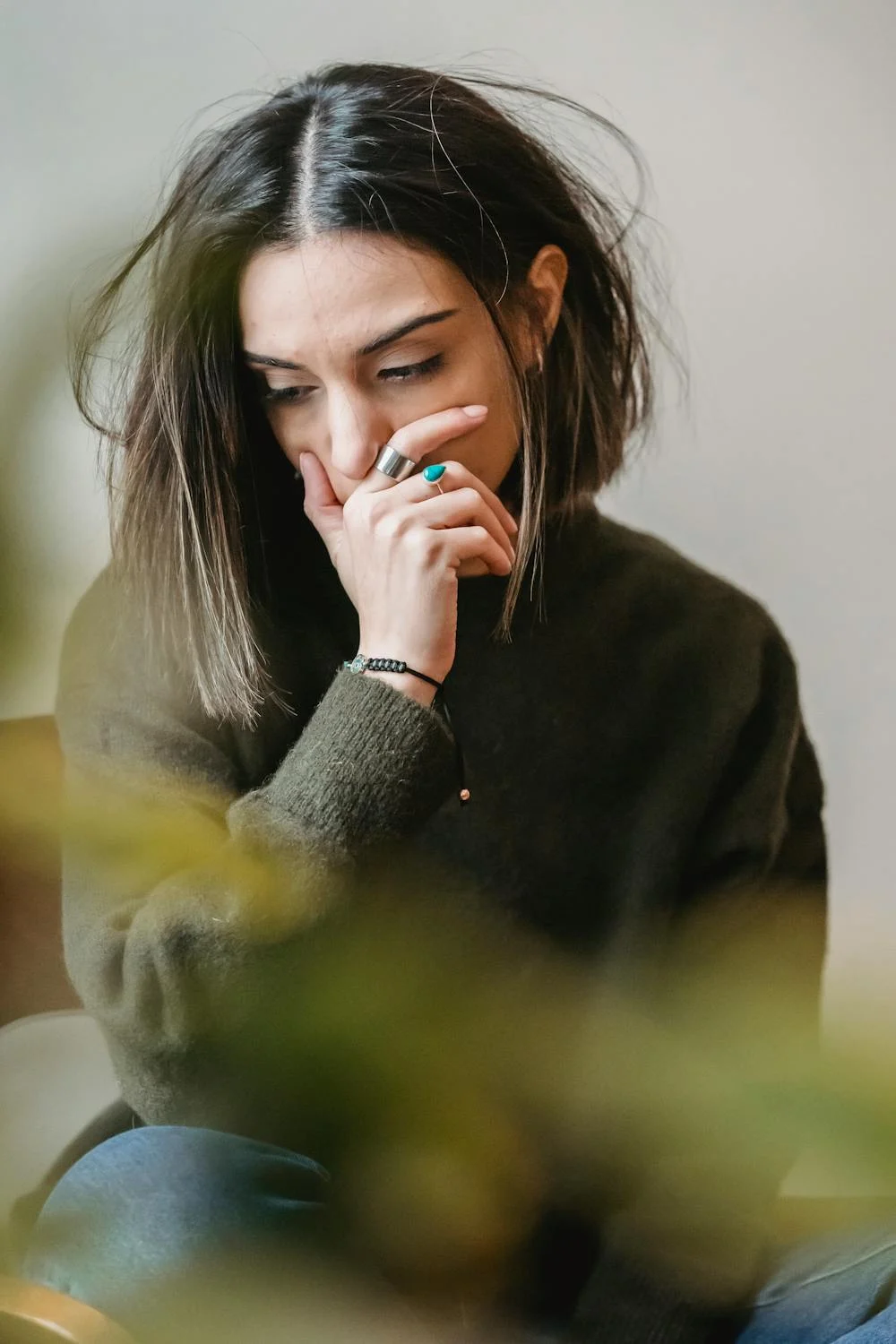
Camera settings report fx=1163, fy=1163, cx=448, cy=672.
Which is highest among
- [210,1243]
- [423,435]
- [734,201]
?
[734,201]

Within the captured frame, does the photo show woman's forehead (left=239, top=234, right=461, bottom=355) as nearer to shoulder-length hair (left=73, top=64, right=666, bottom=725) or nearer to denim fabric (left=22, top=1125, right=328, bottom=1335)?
shoulder-length hair (left=73, top=64, right=666, bottom=725)

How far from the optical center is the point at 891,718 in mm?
824

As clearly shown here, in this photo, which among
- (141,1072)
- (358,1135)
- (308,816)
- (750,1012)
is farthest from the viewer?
(141,1072)

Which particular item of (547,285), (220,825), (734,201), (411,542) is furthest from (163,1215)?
(734,201)

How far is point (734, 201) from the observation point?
0.73 m

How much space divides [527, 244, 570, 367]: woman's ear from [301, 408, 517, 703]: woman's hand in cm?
7

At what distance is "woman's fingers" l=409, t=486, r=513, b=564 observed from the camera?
624 mm

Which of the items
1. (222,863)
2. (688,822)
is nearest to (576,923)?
(688,822)

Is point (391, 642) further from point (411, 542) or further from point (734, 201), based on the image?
point (734, 201)

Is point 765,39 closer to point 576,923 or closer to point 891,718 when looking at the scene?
point 891,718

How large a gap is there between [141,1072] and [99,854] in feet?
1.47

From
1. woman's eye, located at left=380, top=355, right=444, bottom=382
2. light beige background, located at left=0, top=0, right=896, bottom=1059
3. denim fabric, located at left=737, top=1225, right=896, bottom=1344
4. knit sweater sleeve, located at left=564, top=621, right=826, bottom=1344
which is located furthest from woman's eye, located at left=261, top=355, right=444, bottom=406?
denim fabric, located at left=737, top=1225, right=896, bottom=1344

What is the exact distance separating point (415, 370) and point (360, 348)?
40 mm

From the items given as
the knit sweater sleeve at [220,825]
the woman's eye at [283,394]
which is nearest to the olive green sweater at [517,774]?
the knit sweater sleeve at [220,825]
